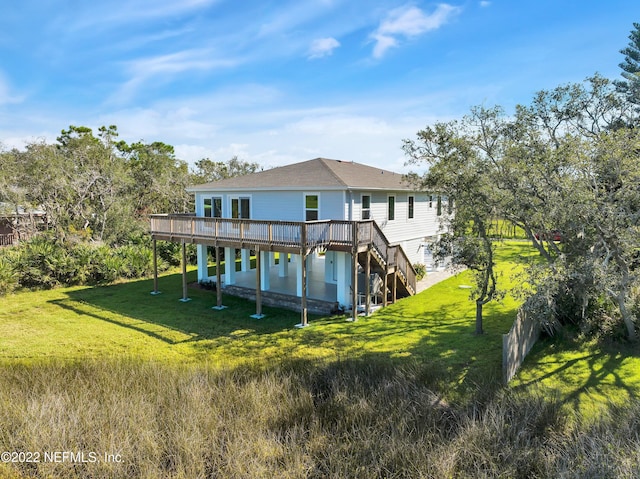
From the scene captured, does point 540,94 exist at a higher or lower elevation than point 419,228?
higher

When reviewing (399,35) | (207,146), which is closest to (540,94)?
(399,35)

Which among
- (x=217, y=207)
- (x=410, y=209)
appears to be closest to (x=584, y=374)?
(x=410, y=209)

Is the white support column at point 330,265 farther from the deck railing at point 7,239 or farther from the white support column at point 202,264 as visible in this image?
the deck railing at point 7,239

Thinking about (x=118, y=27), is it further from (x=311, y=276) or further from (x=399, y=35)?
(x=311, y=276)

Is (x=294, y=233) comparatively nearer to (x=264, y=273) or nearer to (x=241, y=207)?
(x=264, y=273)

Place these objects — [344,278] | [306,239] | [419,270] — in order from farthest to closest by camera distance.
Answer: [419,270] < [344,278] < [306,239]

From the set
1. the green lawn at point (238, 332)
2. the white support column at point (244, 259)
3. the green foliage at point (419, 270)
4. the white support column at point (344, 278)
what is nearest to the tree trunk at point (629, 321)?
the green lawn at point (238, 332)
